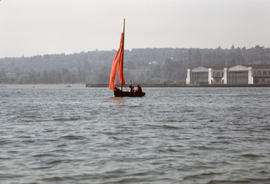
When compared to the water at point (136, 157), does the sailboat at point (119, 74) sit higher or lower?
higher

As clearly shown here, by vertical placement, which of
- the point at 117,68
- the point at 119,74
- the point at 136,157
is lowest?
the point at 136,157

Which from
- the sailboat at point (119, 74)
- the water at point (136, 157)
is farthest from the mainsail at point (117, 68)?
the water at point (136, 157)

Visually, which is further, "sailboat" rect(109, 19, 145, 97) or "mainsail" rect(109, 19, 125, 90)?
A: "sailboat" rect(109, 19, 145, 97)

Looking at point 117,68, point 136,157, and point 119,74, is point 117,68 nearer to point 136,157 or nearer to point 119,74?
point 119,74

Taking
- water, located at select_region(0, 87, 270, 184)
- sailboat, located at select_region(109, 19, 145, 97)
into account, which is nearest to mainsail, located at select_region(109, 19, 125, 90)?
sailboat, located at select_region(109, 19, 145, 97)

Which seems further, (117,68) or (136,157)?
(117,68)

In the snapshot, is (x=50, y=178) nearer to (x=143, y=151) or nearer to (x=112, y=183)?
(x=112, y=183)

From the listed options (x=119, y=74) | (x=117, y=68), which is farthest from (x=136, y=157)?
(x=117, y=68)

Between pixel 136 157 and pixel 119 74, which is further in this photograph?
pixel 119 74

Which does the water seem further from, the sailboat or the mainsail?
the sailboat

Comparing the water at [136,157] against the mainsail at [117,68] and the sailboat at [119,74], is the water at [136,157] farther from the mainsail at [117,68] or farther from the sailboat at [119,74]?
the sailboat at [119,74]

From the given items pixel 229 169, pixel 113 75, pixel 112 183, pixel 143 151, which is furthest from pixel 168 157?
pixel 113 75

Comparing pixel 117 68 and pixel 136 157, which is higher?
pixel 117 68

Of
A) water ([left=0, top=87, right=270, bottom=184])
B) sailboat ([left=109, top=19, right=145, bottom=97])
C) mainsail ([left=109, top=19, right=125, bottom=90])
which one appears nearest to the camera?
water ([left=0, top=87, right=270, bottom=184])
